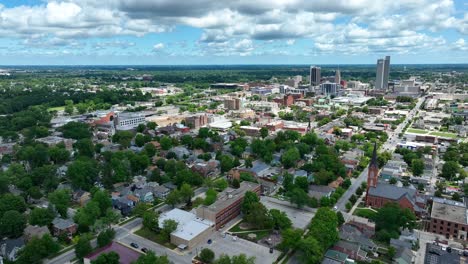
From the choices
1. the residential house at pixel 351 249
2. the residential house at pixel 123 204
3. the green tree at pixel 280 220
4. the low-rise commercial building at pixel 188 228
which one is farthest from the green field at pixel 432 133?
the residential house at pixel 123 204

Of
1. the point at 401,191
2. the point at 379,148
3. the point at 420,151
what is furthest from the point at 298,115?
the point at 401,191

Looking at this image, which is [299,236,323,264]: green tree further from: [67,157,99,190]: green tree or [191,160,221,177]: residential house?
[67,157,99,190]: green tree

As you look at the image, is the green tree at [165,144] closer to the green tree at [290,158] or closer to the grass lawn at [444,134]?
the green tree at [290,158]

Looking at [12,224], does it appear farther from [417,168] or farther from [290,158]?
[417,168]

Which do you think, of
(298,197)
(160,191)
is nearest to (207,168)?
(160,191)

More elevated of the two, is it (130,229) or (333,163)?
(333,163)

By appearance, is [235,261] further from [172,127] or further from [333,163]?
[172,127]

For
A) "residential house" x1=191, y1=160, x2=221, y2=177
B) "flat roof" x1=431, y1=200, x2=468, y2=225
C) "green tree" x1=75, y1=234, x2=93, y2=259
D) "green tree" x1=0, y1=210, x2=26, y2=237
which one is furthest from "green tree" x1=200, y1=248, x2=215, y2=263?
"flat roof" x1=431, y1=200, x2=468, y2=225
